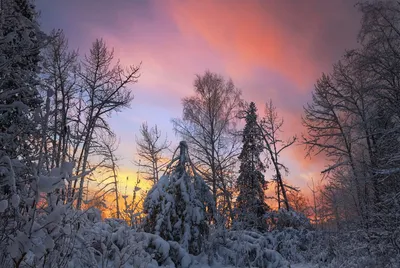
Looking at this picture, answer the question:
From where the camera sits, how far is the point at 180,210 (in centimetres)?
669

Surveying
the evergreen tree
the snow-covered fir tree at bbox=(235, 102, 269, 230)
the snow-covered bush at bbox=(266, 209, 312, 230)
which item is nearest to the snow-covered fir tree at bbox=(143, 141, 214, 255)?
the evergreen tree

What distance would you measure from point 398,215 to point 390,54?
4588mm

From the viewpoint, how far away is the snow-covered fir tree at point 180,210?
6.48 m

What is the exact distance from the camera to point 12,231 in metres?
1.96

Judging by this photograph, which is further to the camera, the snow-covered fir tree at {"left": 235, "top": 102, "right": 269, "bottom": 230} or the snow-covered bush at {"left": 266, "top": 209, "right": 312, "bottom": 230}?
the snow-covered fir tree at {"left": 235, "top": 102, "right": 269, "bottom": 230}

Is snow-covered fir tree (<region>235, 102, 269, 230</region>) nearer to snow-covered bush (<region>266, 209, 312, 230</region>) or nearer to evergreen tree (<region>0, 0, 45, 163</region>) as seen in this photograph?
snow-covered bush (<region>266, 209, 312, 230</region>)

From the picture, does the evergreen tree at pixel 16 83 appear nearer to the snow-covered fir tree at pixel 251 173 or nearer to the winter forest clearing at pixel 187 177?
the winter forest clearing at pixel 187 177

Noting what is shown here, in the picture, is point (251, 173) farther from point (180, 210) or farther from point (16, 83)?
point (16, 83)

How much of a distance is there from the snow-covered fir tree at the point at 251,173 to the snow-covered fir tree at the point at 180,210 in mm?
8577

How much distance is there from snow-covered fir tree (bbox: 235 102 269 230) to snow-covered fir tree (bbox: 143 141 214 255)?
338 inches

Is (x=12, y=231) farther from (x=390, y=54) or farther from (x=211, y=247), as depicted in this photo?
(x=390, y=54)

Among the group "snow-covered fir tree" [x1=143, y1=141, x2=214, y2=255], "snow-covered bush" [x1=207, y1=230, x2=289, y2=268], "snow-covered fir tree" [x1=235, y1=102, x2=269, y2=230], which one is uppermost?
"snow-covered fir tree" [x1=235, y1=102, x2=269, y2=230]

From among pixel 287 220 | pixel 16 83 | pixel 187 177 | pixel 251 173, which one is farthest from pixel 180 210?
pixel 251 173

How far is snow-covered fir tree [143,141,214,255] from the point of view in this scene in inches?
255
